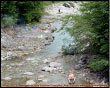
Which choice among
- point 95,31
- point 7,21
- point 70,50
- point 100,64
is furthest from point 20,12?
point 100,64

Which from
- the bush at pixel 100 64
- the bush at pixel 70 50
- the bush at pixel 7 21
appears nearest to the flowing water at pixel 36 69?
the bush at pixel 70 50

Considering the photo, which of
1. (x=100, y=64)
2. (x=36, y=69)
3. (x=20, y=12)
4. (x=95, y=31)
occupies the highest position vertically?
(x=20, y=12)

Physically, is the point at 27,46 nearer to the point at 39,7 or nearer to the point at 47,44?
the point at 47,44

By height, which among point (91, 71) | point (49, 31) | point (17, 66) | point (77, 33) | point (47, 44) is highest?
point (49, 31)

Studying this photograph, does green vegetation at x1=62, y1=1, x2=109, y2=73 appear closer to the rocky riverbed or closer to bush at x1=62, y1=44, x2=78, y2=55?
the rocky riverbed

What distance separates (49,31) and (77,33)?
919 centimetres

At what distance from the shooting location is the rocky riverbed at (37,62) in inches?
354

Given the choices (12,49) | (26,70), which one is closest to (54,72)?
(26,70)

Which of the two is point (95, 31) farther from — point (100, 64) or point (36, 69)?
point (36, 69)

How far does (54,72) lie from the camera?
9.82 meters

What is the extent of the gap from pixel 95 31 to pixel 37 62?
3.64m

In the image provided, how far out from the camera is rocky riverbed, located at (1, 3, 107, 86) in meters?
8.99

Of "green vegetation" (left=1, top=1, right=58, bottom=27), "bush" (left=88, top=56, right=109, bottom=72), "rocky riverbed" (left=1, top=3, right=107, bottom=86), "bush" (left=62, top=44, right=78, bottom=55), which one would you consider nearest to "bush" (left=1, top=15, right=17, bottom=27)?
"green vegetation" (left=1, top=1, right=58, bottom=27)

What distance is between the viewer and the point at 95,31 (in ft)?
30.7
